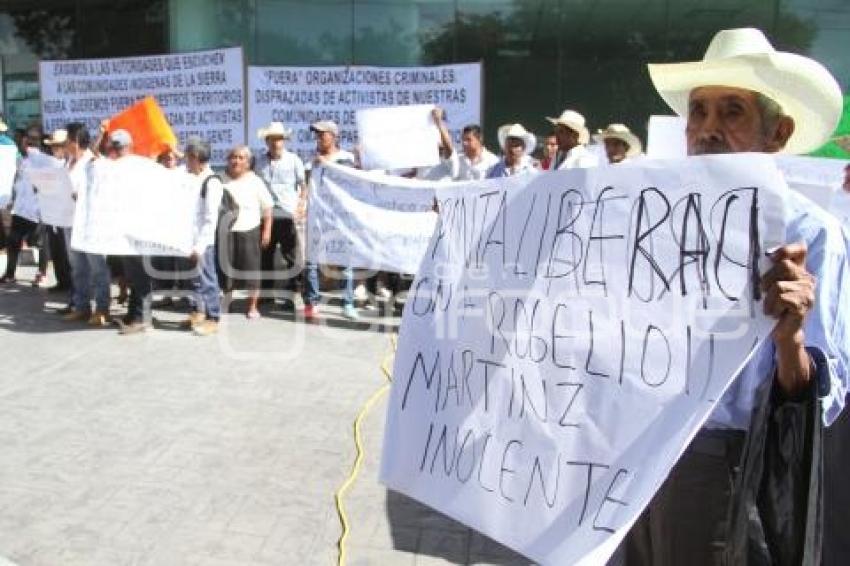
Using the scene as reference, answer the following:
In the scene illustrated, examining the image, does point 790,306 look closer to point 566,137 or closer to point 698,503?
point 698,503

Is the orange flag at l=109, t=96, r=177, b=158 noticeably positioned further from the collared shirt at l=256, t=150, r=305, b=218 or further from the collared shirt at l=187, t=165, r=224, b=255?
the collared shirt at l=256, t=150, r=305, b=218

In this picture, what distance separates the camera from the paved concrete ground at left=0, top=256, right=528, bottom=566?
12.2 ft

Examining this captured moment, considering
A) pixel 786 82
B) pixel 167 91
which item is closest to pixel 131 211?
pixel 167 91

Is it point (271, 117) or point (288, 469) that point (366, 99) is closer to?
point (271, 117)

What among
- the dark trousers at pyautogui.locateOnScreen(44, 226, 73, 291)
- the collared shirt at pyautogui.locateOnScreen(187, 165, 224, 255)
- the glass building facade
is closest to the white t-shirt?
the collared shirt at pyautogui.locateOnScreen(187, 165, 224, 255)

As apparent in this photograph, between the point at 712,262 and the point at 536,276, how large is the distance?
587 millimetres

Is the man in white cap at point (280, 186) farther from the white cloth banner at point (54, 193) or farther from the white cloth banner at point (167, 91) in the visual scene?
the white cloth banner at point (54, 193)

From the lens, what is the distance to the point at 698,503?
195 cm

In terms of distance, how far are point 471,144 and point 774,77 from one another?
256 inches

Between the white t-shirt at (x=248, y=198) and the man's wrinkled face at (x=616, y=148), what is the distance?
3.46 m

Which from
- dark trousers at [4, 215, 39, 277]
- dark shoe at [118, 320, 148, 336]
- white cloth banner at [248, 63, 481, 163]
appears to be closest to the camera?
dark shoe at [118, 320, 148, 336]

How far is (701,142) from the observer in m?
2.00

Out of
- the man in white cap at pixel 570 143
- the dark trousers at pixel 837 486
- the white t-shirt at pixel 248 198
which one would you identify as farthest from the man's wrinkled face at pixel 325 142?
the dark trousers at pixel 837 486

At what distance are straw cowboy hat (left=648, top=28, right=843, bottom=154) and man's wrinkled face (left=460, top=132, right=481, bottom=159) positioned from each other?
20.6 feet
